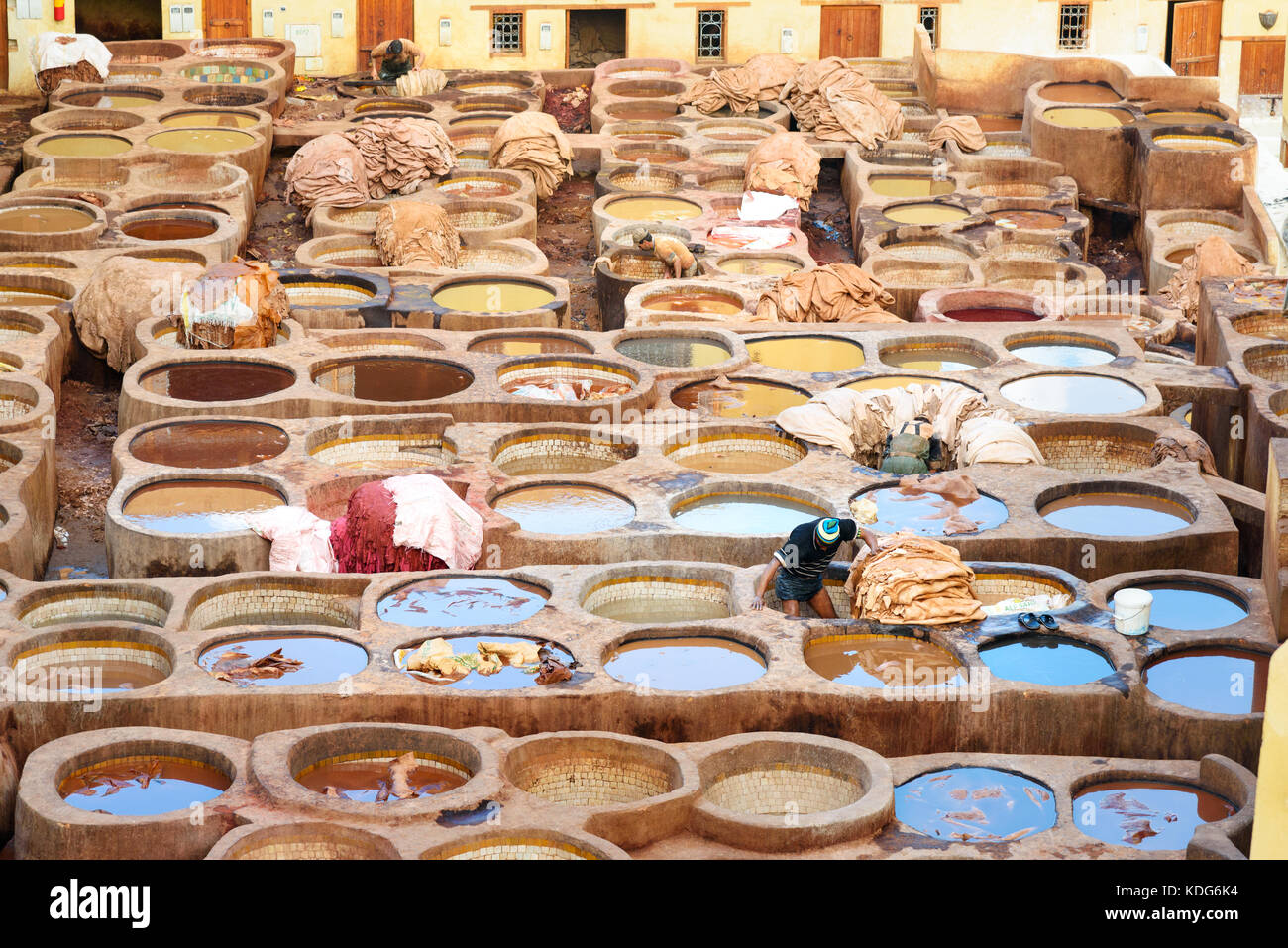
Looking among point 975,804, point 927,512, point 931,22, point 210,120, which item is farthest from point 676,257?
point 931,22

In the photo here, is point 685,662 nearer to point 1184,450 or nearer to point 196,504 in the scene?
point 196,504

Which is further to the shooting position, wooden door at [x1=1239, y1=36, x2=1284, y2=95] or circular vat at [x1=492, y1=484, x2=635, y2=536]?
wooden door at [x1=1239, y1=36, x2=1284, y2=95]

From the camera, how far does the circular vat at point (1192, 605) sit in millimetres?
16094

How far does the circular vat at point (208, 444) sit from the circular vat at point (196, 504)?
23.7 inches

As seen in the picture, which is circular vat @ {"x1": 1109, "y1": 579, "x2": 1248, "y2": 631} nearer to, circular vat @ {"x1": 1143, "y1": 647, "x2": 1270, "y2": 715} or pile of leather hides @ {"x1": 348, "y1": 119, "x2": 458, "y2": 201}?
circular vat @ {"x1": 1143, "y1": 647, "x2": 1270, "y2": 715}

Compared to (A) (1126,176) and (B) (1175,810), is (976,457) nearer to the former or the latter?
(B) (1175,810)

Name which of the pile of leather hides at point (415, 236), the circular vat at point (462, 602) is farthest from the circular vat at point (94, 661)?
the pile of leather hides at point (415, 236)

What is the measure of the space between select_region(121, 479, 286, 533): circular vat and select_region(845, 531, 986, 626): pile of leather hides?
5.80 metres

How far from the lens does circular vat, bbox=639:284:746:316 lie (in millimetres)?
24406

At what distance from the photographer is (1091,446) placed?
20.2 meters

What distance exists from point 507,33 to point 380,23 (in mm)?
2504

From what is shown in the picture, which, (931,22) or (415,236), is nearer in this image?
(415,236)

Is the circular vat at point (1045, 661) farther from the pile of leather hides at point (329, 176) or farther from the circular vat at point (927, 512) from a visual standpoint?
the pile of leather hides at point (329, 176)

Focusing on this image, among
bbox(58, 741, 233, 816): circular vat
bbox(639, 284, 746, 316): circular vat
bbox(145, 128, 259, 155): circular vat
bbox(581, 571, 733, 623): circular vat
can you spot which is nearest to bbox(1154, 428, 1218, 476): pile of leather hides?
bbox(581, 571, 733, 623): circular vat
